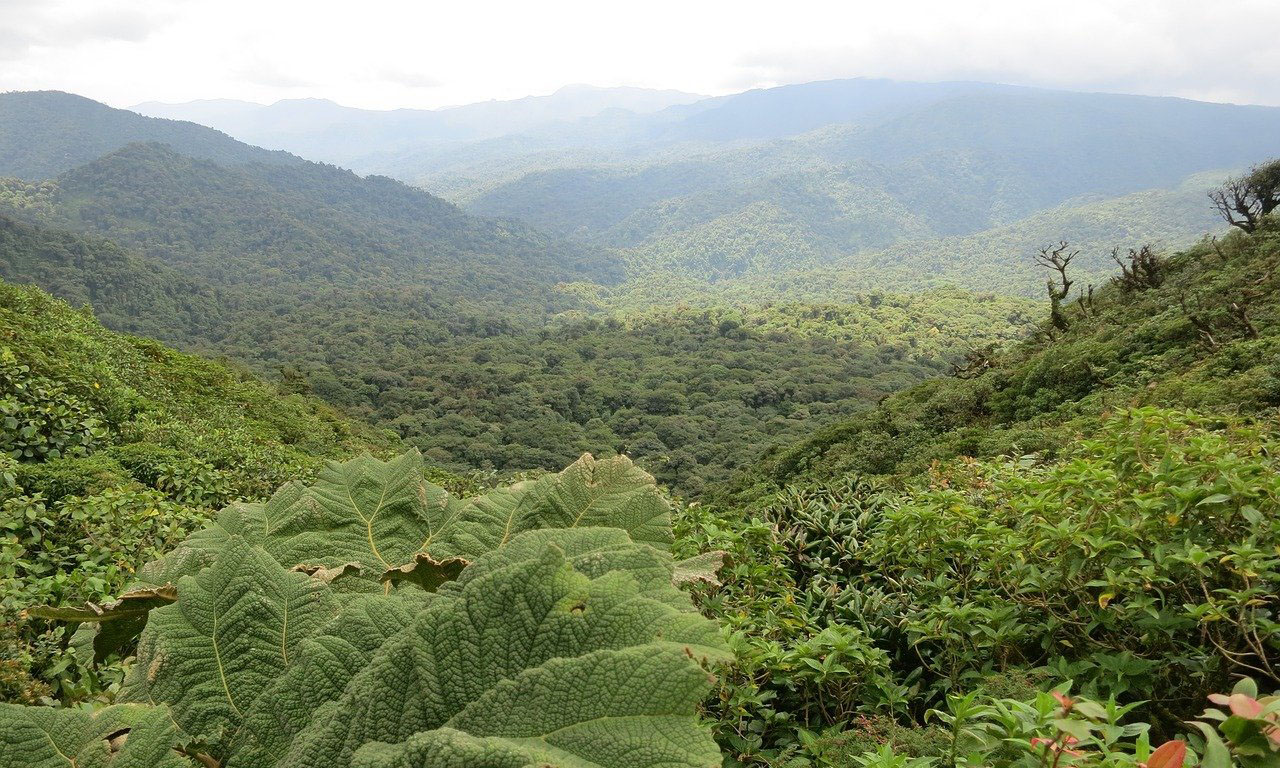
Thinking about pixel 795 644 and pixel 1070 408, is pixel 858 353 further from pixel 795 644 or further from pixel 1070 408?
pixel 795 644

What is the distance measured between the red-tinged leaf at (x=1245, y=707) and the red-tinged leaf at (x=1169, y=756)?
0.31 ft

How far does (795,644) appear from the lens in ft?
6.45

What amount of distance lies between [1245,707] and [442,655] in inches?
42.6

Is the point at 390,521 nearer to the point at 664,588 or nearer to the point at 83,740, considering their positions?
the point at 83,740

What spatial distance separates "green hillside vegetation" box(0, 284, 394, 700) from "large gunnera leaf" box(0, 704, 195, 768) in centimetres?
170

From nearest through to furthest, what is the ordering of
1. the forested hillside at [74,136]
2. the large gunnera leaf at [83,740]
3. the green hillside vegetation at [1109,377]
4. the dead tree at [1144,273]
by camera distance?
1. the large gunnera leaf at [83,740]
2. the green hillside vegetation at [1109,377]
3. the dead tree at [1144,273]
4. the forested hillside at [74,136]

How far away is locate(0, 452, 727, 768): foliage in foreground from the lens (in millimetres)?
786

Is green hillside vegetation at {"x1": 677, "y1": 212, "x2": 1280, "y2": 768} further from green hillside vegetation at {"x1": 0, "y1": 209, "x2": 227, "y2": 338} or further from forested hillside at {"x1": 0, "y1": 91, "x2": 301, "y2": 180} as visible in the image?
forested hillside at {"x1": 0, "y1": 91, "x2": 301, "y2": 180}

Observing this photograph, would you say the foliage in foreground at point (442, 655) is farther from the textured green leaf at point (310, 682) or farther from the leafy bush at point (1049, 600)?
the leafy bush at point (1049, 600)

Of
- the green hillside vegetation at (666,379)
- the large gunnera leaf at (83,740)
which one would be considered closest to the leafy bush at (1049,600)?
the large gunnera leaf at (83,740)

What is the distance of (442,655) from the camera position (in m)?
0.89

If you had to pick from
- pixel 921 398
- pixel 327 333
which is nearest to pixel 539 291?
pixel 327 333

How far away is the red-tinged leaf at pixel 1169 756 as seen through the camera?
93cm

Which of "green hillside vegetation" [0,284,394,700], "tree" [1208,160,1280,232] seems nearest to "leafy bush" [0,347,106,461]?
"green hillside vegetation" [0,284,394,700]
